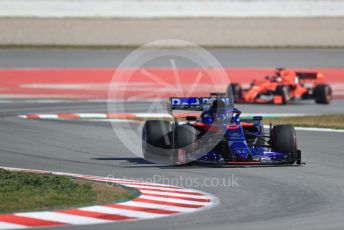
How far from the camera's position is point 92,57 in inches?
1991

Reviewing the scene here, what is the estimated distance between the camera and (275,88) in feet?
110

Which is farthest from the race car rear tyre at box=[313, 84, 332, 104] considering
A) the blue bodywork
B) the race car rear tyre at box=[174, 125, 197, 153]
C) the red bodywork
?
the race car rear tyre at box=[174, 125, 197, 153]

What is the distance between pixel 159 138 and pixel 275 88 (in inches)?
649

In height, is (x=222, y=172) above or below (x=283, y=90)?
below

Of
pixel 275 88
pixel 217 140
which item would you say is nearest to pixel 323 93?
pixel 275 88

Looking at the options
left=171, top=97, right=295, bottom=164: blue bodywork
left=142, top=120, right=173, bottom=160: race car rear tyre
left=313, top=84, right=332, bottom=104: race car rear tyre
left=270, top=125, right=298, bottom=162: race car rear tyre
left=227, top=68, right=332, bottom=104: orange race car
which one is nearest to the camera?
left=171, top=97, right=295, bottom=164: blue bodywork

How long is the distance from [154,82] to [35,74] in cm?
624

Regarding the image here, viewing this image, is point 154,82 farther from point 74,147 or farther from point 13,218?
point 13,218

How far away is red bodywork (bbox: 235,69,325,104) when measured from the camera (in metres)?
33.4

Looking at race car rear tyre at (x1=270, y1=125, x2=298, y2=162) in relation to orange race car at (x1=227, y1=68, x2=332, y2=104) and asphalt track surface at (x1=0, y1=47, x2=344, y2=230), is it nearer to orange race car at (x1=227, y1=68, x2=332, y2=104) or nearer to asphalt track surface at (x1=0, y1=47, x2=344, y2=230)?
asphalt track surface at (x1=0, y1=47, x2=344, y2=230)

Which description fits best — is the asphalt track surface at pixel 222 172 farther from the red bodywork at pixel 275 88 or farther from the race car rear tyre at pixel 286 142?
the red bodywork at pixel 275 88

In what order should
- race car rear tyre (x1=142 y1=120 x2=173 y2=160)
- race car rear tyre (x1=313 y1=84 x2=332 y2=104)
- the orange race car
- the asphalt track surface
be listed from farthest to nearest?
race car rear tyre (x1=313 y1=84 x2=332 y2=104) → the orange race car → race car rear tyre (x1=142 y1=120 x2=173 y2=160) → the asphalt track surface

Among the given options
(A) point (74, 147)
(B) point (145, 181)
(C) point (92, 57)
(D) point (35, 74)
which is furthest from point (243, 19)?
(B) point (145, 181)

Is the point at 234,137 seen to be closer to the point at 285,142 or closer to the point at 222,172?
the point at 222,172
